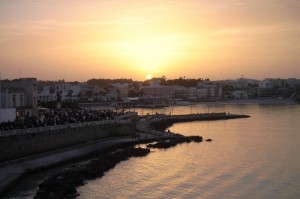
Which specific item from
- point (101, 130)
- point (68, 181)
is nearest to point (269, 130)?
point (101, 130)

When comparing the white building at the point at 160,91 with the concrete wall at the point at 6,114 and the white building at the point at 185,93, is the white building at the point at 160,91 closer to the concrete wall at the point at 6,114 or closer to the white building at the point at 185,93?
the white building at the point at 185,93

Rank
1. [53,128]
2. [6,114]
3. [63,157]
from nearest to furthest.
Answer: [63,157]
[53,128]
[6,114]

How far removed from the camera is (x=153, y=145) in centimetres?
2783

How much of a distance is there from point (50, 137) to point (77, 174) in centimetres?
443

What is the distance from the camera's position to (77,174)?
17906mm

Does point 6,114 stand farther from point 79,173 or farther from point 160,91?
point 160,91

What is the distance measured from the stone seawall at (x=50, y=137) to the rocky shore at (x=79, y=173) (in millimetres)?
1926

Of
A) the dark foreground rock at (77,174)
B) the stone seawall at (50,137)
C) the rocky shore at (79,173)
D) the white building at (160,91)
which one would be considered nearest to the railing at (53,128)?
the stone seawall at (50,137)

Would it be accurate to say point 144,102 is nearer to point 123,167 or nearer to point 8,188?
point 123,167

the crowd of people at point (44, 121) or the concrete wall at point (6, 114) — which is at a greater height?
the concrete wall at point (6, 114)

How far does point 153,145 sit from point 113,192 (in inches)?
442

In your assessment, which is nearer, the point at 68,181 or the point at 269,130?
the point at 68,181

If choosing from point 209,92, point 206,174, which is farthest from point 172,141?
point 209,92

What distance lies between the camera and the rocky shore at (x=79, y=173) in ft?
50.0
